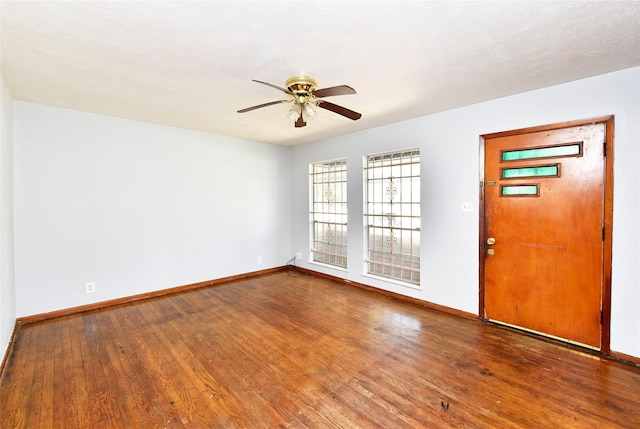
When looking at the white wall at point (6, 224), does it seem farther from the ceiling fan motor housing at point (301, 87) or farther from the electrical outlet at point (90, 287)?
the ceiling fan motor housing at point (301, 87)

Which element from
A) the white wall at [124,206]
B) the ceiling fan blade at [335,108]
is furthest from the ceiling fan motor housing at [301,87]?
the white wall at [124,206]

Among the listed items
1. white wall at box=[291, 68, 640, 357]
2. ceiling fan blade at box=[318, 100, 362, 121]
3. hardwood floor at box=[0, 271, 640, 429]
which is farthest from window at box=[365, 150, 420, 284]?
ceiling fan blade at box=[318, 100, 362, 121]

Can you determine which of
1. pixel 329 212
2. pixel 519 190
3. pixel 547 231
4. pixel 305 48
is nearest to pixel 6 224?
pixel 305 48

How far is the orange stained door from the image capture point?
2631 millimetres

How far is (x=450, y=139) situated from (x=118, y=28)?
3409 millimetres

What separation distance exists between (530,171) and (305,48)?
2622 mm

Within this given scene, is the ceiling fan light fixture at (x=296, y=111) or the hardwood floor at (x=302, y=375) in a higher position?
the ceiling fan light fixture at (x=296, y=111)

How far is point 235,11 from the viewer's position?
1660mm

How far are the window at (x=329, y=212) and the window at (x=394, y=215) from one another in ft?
2.06

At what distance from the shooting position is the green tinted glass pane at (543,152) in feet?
8.96

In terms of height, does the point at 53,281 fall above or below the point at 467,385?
above

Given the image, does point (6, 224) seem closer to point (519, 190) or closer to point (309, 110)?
point (309, 110)

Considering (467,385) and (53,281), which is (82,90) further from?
(467,385)

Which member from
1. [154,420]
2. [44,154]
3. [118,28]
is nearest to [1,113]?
[44,154]
